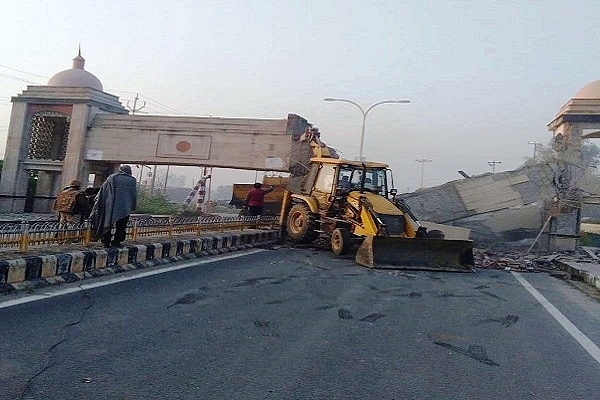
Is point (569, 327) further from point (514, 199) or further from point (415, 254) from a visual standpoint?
point (514, 199)

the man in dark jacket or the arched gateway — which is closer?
the man in dark jacket

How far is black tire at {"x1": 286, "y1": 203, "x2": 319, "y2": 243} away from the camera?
1353cm

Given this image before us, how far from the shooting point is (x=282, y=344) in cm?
451

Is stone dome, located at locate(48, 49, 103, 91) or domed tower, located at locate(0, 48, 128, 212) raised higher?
stone dome, located at locate(48, 49, 103, 91)

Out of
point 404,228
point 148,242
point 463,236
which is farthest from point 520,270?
point 148,242

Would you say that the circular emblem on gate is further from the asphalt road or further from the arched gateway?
the asphalt road

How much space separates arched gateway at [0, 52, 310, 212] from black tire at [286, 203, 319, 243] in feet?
28.2

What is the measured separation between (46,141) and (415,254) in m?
26.8

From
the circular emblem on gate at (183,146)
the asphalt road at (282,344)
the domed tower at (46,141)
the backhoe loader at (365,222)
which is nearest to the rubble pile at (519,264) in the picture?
the backhoe loader at (365,222)

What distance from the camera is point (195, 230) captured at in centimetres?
1208

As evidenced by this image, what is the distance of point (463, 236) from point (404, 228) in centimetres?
660

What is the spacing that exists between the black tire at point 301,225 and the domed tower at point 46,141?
17294 millimetres

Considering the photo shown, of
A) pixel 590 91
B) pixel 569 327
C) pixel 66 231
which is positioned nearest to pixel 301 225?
pixel 66 231

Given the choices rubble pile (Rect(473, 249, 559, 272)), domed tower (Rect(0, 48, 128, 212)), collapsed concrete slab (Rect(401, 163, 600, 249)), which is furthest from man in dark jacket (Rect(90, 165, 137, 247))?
domed tower (Rect(0, 48, 128, 212))
